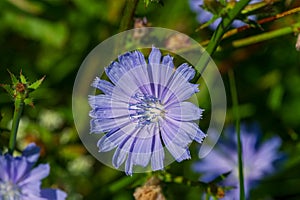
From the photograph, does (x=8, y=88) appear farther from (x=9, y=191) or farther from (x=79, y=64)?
(x=79, y=64)

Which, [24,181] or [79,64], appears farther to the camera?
[79,64]

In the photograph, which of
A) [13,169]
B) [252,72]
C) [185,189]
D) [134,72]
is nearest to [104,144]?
[134,72]

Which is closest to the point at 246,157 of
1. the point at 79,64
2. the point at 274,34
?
the point at 274,34

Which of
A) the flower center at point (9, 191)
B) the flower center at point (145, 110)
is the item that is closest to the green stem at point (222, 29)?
the flower center at point (145, 110)

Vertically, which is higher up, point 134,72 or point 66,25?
point 66,25

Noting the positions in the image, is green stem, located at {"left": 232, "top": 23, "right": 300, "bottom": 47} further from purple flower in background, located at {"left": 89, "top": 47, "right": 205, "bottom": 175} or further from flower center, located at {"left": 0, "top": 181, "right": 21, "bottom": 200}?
flower center, located at {"left": 0, "top": 181, "right": 21, "bottom": 200}

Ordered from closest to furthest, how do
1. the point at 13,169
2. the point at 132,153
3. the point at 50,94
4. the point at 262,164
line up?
1. the point at 132,153
2. the point at 13,169
3. the point at 262,164
4. the point at 50,94

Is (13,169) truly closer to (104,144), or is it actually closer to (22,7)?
(104,144)
